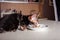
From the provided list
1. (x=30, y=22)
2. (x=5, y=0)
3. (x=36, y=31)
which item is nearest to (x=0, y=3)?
(x=5, y=0)

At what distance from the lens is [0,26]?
2.56 feet


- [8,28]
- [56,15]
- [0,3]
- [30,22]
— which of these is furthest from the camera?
[0,3]

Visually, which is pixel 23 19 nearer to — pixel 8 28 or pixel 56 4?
pixel 8 28

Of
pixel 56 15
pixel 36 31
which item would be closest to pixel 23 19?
pixel 36 31

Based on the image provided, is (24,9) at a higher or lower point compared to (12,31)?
higher

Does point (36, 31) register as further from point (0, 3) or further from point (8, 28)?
point (0, 3)

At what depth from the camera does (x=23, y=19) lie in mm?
937

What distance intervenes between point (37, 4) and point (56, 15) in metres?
0.24

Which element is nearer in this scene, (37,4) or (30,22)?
(30,22)

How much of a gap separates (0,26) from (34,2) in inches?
23.2

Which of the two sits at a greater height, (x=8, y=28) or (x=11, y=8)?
(x=11, y=8)

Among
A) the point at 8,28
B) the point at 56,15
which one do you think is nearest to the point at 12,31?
the point at 8,28

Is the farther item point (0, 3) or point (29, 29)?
point (0, 3)

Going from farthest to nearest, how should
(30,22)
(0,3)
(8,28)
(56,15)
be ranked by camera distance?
(0,3) < (56,15) < (30,22) < (8,28)
